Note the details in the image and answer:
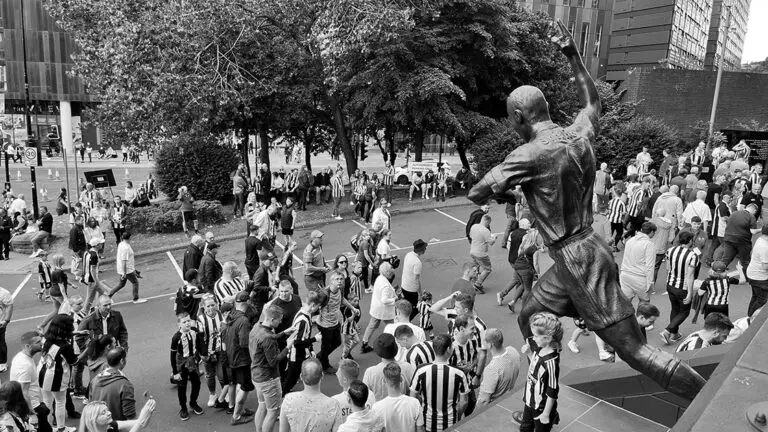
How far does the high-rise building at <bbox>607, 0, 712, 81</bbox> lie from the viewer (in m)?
55.2

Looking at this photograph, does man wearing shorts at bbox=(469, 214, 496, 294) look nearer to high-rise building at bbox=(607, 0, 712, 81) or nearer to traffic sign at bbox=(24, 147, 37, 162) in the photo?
traffic sign at bbox=(24, 147, 37, 162)

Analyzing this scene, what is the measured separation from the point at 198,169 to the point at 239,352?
1624 centimetres

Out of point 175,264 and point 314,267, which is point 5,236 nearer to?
point 175,264

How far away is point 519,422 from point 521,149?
8.86 feet

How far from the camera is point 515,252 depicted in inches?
432

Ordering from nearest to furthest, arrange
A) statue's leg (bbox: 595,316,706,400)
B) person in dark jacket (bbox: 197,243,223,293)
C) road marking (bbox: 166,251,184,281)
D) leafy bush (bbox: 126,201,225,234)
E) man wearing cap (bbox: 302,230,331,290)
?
statue's leg (bbox: 595,316,706,400)
man wearing cap (bbox: 302,230,331,290)
person in dark jacket (bbox: 197,243,223,293)
road marking (bbox: 166,251,184,281)
leafy bush (bbox: 126,201,225,234)

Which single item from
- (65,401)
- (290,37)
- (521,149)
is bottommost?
(65,401)

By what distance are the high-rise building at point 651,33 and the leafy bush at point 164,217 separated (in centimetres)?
4640

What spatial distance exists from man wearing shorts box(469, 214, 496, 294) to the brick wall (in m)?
20.9

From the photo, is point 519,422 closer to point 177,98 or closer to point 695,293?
point 695,293

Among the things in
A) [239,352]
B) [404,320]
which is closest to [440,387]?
[404,320]

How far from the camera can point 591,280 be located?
4.22 meters

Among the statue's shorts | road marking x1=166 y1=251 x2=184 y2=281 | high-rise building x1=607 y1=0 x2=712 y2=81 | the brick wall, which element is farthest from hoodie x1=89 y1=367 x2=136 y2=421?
high-rise building x1=607 y1=0 x2=712 y2=81

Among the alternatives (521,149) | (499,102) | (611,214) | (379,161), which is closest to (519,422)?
(521,149)
